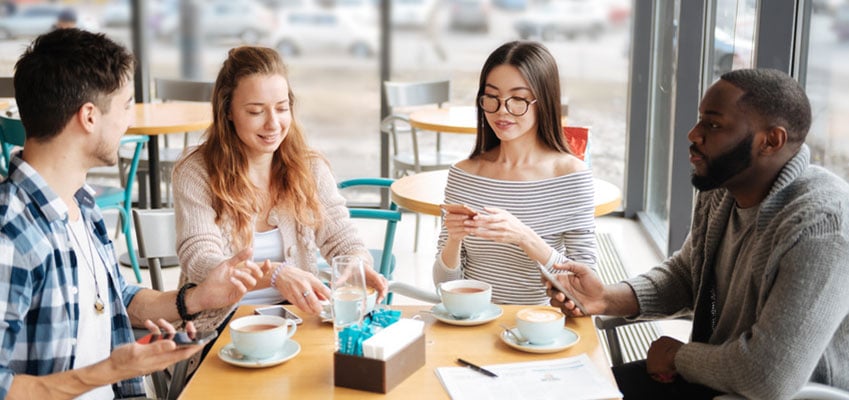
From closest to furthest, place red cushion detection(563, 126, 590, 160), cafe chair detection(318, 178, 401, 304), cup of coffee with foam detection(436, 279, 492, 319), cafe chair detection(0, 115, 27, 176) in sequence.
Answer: cup of coffee with foam detection(436, 279, 492, 319), cafe chair detection(318, 178, 401, 304), red cushion detection(563, 126, 590, 160), cafe chair detection(0, 115, 27, 176)

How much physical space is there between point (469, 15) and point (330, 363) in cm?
488

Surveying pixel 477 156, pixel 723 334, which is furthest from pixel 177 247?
pixel 723 334

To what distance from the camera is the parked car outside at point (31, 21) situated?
6.66 metres

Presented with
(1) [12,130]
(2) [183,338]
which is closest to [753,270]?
(2) [183,338]

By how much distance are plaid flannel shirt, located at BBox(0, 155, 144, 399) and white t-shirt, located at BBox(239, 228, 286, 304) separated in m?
0.80

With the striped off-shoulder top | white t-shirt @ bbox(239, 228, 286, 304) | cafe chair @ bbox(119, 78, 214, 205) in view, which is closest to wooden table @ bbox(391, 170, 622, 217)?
the striped off-shoulder top

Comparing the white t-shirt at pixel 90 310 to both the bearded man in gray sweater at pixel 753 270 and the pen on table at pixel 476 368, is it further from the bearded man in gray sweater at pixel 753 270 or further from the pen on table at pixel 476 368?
the bearded man in gray sweater at pixel 753 270

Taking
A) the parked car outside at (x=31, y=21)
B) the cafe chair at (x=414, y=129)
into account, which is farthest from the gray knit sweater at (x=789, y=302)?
the parked car outside at (x=31, y=21)

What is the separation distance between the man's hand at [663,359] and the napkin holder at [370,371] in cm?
72

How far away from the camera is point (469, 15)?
6.43 m

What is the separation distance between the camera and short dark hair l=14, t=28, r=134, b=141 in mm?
1805

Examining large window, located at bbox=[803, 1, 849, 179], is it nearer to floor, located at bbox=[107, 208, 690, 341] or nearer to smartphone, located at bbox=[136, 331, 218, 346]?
floor, located at bbox=[107, 208, 690, 341]

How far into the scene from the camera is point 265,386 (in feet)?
5.71

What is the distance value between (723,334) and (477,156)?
1.02 metres
